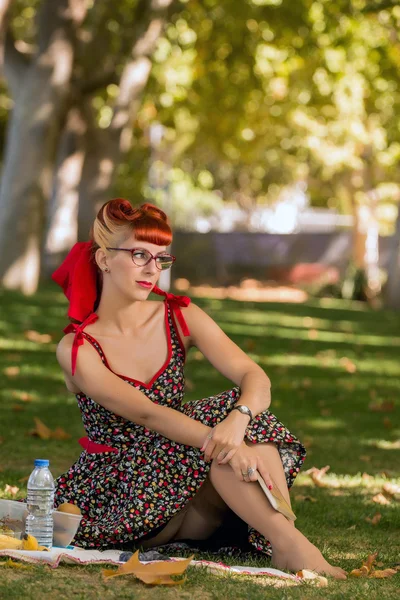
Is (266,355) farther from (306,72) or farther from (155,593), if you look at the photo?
(306,72)

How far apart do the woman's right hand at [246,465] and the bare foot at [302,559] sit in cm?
24

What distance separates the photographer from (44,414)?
8.77 metres

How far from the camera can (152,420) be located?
4.46 m

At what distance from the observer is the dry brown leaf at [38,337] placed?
13.0m

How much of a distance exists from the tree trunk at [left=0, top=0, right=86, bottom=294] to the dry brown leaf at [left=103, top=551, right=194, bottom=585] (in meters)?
16.2

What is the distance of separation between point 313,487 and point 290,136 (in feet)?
107

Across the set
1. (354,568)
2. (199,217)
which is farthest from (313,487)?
(199,217)

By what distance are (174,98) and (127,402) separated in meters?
25.8

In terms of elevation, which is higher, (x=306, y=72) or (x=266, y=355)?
(x=306, y=72)

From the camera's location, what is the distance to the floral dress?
4.46m

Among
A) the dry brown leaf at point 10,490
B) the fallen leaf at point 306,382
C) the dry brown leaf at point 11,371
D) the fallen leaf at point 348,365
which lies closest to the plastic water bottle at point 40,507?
the dry brown leaf at point 10,490

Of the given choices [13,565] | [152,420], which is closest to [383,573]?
[152,420]

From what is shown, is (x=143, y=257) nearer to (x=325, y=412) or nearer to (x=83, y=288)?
(x=83, y=288)

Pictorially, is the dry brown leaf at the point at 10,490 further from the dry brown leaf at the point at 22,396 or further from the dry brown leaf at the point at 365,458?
the dry brown leaf at the point at 22,396
